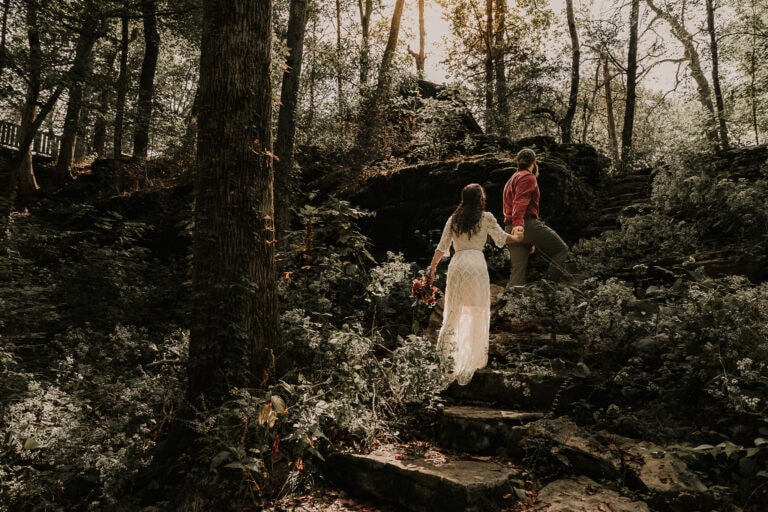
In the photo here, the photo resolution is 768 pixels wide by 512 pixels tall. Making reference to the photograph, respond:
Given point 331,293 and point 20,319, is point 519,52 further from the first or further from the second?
point 20,319

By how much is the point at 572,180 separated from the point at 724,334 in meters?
5.71

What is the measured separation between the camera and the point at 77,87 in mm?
11773

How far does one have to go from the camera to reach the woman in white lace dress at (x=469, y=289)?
5250 mm

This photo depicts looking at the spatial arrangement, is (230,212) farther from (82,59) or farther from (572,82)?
(572,82)

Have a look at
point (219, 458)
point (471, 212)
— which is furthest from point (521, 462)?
point (471, 212)

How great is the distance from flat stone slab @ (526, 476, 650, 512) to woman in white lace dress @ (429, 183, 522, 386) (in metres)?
1.69

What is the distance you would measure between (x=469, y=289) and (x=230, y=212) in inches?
104

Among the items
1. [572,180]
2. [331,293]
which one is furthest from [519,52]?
[331,293]

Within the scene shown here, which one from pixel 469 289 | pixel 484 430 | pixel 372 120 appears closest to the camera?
pixel 484 430

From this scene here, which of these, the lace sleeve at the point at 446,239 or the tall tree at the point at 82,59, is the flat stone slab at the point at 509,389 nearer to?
the lace sleeve at the point at 446,239

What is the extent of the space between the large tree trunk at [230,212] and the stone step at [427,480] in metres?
1.21

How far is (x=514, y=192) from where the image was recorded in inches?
272

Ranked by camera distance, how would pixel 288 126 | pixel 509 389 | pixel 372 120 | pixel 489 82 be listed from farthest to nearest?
pixel 489 82 < pixel 372 120 < pixel 288 126 < pixel 509 389

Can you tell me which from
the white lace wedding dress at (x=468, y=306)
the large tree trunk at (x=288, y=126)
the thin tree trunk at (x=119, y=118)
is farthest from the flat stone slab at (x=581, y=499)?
the thin tree trunk at (x=119, y=118)
